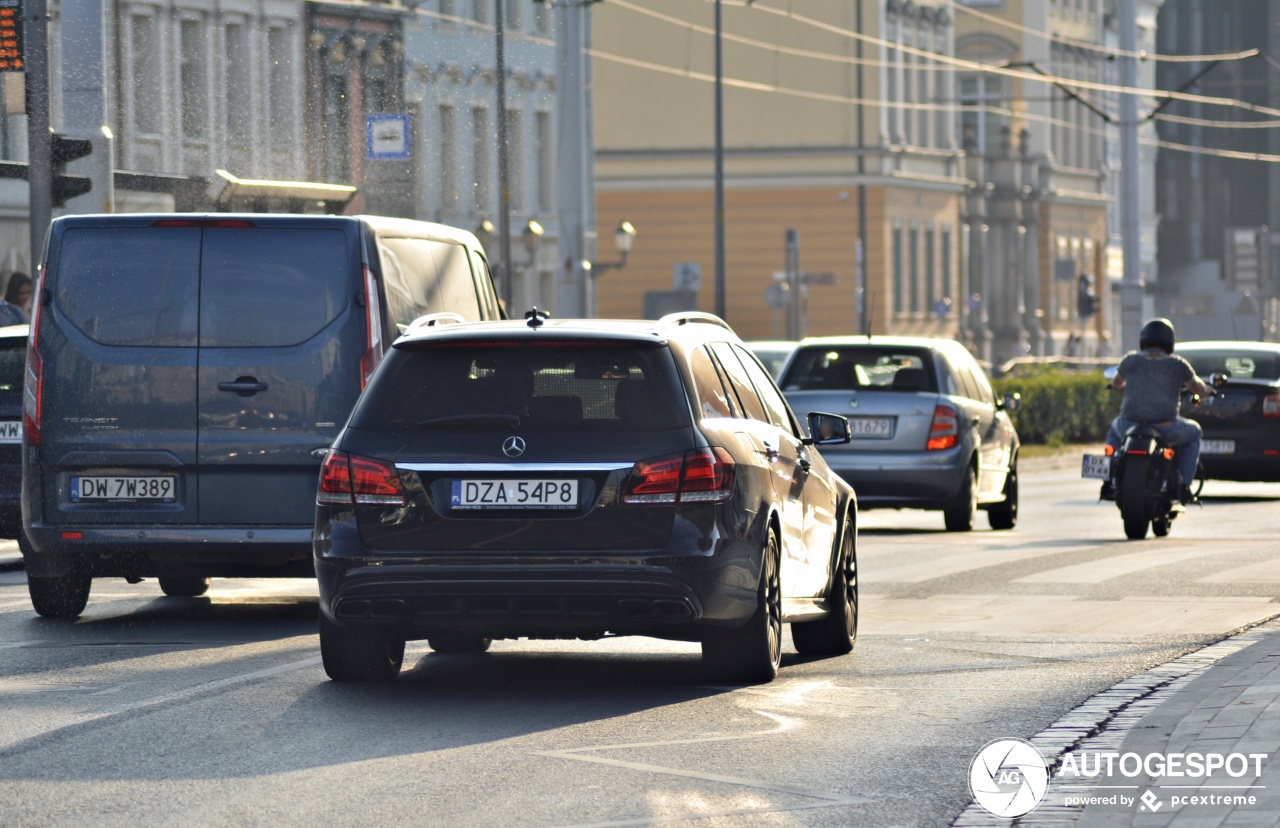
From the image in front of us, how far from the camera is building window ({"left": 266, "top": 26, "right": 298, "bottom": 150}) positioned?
172 ft

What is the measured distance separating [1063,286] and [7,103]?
3023 inches

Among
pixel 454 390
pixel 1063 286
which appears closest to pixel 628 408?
pixel 454 390

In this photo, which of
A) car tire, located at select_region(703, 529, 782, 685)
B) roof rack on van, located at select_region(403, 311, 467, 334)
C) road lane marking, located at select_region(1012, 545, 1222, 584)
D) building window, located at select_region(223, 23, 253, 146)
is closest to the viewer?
car tire, located at select_region(703, 529, 782, 685)

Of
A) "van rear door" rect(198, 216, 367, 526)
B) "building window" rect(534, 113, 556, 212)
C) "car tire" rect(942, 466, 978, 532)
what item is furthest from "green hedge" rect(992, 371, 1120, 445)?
"van rear door" rect(198, 216, 367, 526)

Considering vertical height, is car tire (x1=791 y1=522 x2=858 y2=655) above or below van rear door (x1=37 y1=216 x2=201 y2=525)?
below

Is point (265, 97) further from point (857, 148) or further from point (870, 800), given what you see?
point (870, 800)

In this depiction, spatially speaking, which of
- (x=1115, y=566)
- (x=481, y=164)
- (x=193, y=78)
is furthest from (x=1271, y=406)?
(x=481, y=164)

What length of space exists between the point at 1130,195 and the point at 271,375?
35.7m

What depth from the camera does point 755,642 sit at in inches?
424

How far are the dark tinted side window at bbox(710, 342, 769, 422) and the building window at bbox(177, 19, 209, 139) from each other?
126 ft

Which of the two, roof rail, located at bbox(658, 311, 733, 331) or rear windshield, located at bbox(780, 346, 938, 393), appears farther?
rear windshield, located at bbox(780, 346, 938, 393)

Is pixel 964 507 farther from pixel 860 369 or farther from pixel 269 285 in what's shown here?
pixel 269 285

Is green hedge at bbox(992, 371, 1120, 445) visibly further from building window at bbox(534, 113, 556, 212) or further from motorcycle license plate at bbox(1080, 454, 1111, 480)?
building window at bbox(534, 113, 556, 212)

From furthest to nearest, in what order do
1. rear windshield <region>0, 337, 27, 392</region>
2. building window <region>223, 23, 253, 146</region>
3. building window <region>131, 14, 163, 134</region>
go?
building window <region>223, 23, 253, 146</region> → building window <region>131, 14, 163, 134</region> → rear windshield <region>0, 337, 27, 392</region>
